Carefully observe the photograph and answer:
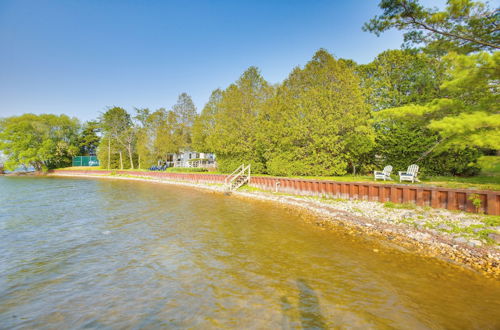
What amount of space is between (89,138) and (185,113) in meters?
39.6

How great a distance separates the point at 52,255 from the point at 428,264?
1120cm

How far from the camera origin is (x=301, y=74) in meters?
22.9

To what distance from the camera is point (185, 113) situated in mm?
45812

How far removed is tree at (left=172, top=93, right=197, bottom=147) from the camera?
45.7 meters

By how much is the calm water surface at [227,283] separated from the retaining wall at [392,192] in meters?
4.23

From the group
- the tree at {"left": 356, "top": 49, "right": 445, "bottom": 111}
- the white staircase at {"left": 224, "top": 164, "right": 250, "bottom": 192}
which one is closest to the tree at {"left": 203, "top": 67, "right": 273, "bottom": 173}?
the white staircase at {"left": 224, "top": 164, "right": 250, "bottom": 192}

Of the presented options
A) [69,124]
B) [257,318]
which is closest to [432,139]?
[257,318]

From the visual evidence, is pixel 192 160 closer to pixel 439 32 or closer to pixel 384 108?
pixel 384 108

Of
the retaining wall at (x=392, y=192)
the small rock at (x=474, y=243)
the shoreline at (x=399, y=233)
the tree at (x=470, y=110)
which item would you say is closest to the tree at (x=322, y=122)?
the retaining wall at (x=392, y=192)

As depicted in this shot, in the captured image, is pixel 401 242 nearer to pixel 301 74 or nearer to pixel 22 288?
pixel 22 288

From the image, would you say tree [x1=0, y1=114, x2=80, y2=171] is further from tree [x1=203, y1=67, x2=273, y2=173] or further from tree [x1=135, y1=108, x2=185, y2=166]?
tree [x1=203, y1=67, x2=273, y2=173]

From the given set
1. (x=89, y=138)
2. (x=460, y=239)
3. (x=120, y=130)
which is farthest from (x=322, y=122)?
(x=89, y=138)

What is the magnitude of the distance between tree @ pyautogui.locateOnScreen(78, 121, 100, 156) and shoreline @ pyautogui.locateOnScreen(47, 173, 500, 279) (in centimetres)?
6994

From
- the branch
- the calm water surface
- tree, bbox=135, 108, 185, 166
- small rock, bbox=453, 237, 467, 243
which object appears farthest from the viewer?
tree, bbox=135, 108, 185, 166
